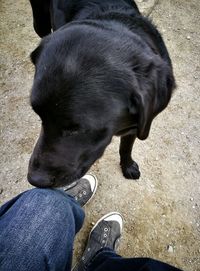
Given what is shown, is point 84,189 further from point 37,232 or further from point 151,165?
point 37,232

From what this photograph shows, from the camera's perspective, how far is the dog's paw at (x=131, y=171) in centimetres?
288

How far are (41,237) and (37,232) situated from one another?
0.10 ft

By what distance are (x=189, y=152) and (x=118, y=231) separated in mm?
967

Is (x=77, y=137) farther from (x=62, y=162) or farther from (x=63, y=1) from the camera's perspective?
(x=63, y=1)

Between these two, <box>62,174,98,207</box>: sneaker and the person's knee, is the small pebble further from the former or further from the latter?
the person's knee

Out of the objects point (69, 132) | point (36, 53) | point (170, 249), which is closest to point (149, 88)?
point (69, 132)

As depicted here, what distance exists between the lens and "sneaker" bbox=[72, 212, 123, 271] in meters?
2.58

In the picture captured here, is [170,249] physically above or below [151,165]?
below

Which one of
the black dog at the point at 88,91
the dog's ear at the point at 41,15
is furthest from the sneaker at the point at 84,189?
the dog's ear at the point at 41,15

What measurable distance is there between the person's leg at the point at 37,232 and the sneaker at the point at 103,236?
27.1 inches

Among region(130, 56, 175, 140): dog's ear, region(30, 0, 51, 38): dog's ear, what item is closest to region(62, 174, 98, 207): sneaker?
region(130, 56, 175, 140): dog's ear

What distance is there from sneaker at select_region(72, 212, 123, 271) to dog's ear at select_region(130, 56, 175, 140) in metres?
1.06

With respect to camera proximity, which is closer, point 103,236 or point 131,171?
point 103,236

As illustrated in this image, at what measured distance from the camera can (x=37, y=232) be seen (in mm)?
1716
